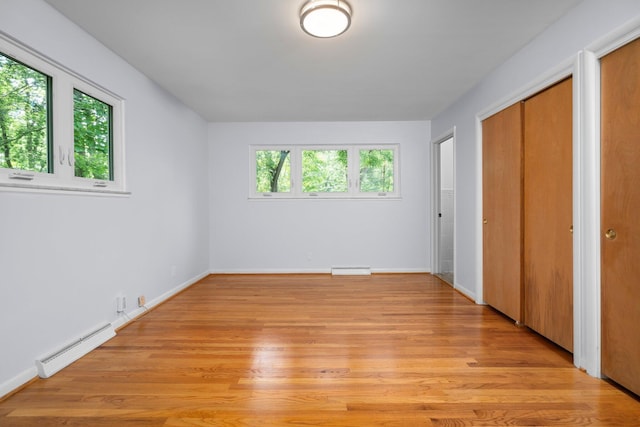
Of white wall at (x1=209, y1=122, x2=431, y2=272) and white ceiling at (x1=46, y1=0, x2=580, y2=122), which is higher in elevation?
white ceiling at (x1=46, y1=0, x2=580, y2=122)

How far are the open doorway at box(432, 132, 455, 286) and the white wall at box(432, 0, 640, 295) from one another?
0.61 meters

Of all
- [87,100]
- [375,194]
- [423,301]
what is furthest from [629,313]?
[87,100]

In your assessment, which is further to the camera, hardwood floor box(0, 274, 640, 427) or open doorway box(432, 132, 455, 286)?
open doorway box(432, 132, 455, 286)

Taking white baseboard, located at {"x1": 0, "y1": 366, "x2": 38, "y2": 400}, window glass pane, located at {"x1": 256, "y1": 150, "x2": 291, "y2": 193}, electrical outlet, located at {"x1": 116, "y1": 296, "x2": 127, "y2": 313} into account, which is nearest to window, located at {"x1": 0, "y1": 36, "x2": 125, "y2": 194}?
electrical outlet, located at {"x1": 116, "y1": 296, "x2": 127, "y2": 313}

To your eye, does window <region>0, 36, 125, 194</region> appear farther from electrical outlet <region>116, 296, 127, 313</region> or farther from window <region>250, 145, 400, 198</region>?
window <region>250, 145, 400, 198</region>

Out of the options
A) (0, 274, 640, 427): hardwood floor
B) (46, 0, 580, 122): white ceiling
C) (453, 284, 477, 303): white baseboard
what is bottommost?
(0, 274, 640, 427): hardwood floor

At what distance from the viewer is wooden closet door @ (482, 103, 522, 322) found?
2803 millimetres

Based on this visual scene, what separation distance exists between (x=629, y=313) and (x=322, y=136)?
417 cm

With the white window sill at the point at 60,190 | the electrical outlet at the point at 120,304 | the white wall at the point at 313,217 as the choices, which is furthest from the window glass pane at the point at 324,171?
the electrical outlet at the point at 120,304

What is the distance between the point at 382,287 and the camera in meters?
4.25

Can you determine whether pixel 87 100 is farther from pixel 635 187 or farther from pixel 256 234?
pixel 635 187

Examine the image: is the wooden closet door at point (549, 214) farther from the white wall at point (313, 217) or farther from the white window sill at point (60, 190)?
the white window sill at point (60, 190)

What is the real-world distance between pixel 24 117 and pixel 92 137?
2.01 feet

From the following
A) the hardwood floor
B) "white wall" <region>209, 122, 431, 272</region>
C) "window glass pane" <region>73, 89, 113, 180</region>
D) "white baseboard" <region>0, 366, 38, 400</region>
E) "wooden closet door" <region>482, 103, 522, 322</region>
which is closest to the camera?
the hardwood floor
